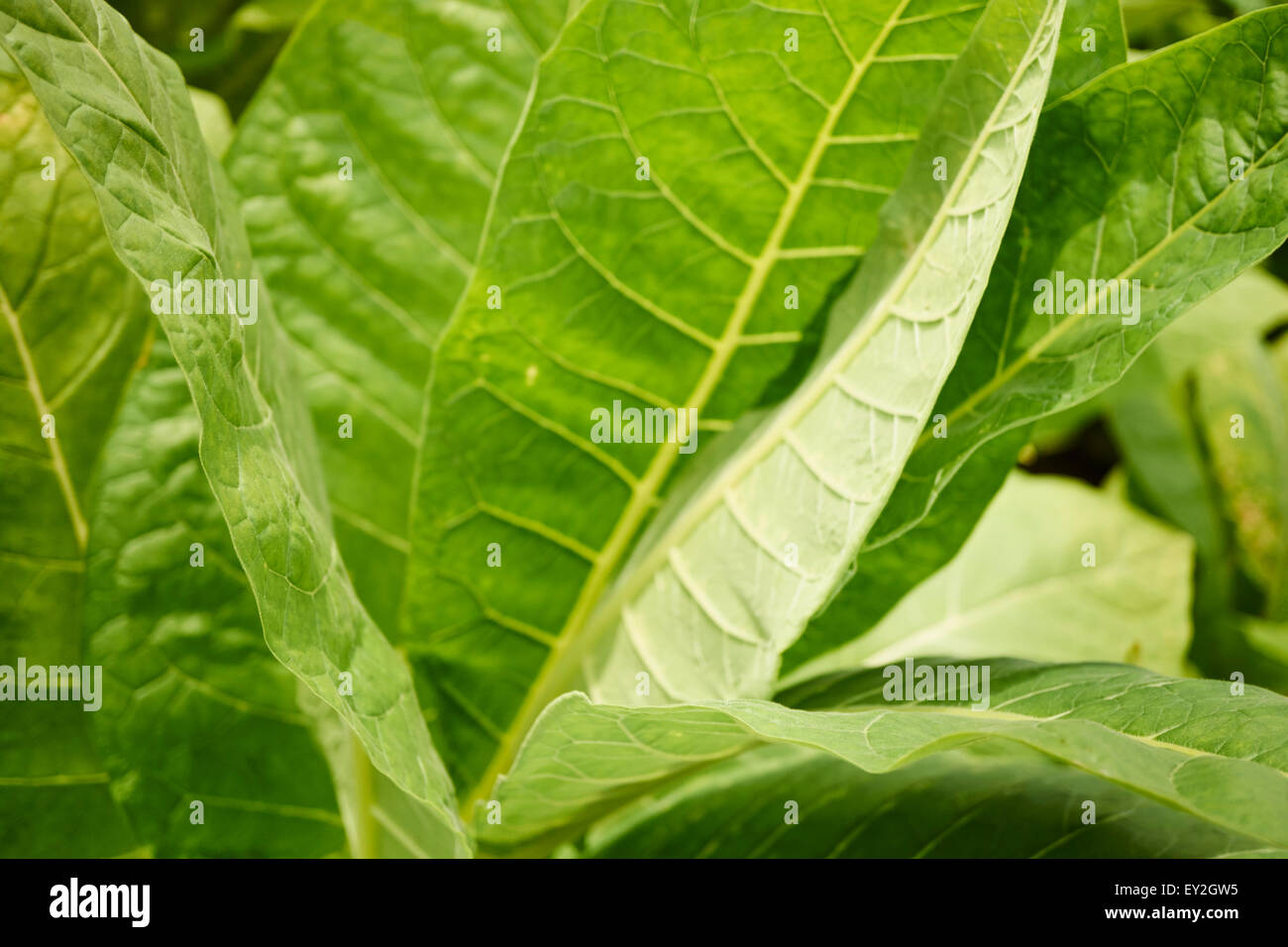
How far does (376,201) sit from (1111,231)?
617 mm

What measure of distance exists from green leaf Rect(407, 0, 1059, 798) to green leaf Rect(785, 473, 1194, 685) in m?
0.51

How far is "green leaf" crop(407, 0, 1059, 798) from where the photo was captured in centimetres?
76

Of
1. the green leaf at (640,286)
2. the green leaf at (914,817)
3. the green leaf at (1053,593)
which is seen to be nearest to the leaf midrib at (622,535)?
the green leaf at (640,286)

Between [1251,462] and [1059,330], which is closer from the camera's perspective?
[1059,330]

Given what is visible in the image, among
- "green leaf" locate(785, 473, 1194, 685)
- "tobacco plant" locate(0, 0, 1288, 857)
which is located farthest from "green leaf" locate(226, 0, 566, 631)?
"green leaf" locate(785, 473, 1194, 685)

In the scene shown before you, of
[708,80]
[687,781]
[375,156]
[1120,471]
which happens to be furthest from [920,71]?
[1120,471]

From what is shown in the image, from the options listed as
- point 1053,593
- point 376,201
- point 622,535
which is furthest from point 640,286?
point 1053,593

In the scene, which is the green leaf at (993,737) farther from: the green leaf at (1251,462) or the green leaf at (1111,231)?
the green leaf at (1251,462)

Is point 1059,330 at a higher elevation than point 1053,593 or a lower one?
higher

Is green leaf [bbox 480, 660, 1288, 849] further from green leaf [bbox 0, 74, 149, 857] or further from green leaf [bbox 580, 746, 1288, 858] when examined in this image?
green leaf [bbox 0, 74, 149, 857]

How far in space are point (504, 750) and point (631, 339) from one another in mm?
343

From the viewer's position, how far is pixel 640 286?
0.83 metres

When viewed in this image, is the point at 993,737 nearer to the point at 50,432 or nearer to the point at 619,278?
the point at 619,278
